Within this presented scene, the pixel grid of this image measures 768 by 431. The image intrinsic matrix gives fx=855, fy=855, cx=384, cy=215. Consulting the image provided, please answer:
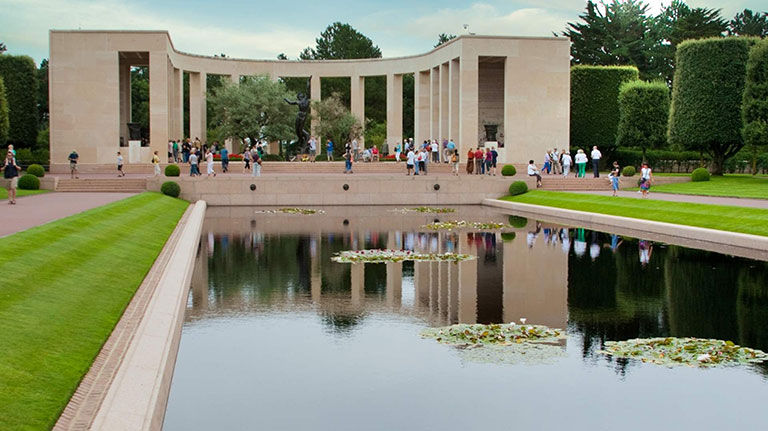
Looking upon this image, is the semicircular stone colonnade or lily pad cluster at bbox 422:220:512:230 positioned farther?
the semicircular stone colonnade

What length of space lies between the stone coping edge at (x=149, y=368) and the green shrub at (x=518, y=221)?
575 inches

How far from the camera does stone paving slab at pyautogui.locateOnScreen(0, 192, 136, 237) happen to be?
17188 millimetres

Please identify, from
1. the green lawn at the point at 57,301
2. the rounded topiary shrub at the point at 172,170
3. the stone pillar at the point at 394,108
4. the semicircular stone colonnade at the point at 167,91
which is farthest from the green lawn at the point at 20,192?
the stone pillar at the point at 394,108

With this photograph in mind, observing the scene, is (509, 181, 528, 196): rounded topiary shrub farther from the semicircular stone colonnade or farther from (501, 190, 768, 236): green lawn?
the semicircular stone colonnade

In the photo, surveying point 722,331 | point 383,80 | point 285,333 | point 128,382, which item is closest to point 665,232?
point 722,331

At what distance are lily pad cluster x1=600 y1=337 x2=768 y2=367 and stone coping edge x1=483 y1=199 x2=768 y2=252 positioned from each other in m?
9.21

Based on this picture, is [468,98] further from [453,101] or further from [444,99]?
[444,99]

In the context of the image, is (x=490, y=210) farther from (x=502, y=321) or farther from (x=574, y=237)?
(x=502, y=321)

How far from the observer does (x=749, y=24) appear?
Answer: 237 ft

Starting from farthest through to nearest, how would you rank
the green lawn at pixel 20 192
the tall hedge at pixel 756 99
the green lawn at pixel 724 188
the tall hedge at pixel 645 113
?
the tall hedge at pixel 645 113, the tall hedge at pixel 756 99, the green lawn at pixel 724 188, the green lawn at pixel 20 192

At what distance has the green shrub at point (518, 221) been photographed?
2550 centimetres

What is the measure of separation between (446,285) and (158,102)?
122 ft

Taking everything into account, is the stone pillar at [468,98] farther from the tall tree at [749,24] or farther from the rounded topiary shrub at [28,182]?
the tall tree at [749,24]

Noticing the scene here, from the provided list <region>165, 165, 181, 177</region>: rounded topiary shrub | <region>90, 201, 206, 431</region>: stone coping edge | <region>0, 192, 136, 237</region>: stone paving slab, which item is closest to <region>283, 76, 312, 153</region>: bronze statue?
<region>165, 165, 181, 177</region>: rounded topiary shrub
